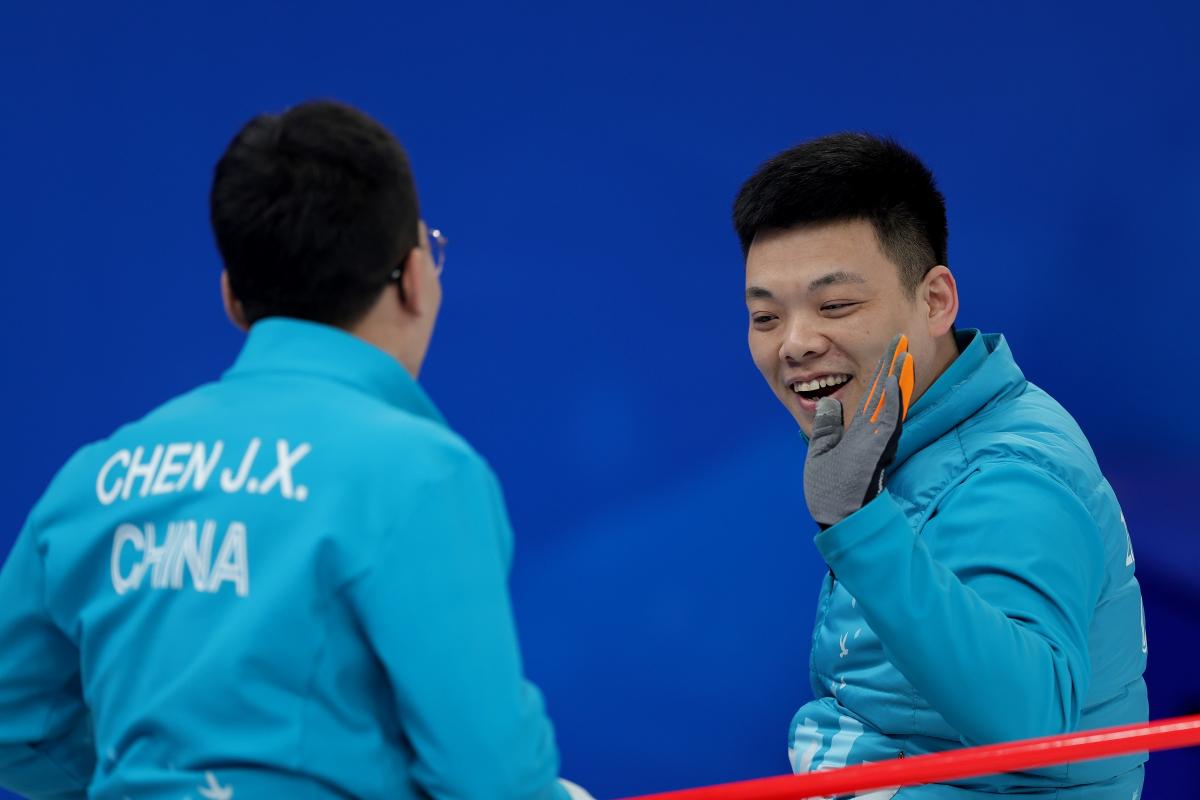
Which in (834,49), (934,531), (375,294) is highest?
Answer: (834,49)

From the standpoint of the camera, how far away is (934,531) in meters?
1.52

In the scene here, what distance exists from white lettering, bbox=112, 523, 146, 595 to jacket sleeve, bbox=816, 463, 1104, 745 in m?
0.67

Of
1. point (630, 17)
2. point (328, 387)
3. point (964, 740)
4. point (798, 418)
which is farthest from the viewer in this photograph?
point (630, 17)

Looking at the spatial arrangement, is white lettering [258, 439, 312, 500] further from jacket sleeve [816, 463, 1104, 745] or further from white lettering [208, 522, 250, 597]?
jacket sleeve [816, 463, 1104, 745]

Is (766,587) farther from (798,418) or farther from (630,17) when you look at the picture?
(630,17)

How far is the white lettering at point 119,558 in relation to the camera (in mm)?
1065

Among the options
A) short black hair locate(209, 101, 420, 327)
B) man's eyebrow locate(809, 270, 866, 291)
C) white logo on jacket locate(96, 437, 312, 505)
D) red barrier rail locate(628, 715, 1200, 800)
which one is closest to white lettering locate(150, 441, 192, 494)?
white logo on jacket locate(96, 437, 312, 505)

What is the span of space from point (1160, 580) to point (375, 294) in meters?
1.76

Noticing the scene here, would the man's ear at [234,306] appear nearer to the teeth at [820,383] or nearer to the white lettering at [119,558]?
the white lettering at [119,558]

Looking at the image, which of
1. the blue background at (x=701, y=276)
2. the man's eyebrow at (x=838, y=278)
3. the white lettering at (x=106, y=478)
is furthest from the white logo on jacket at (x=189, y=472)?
the blue background at (x=701, y=276)

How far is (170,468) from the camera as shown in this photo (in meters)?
1.07

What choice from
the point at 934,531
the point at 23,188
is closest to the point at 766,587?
the point at 934,531

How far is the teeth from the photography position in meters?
1.73

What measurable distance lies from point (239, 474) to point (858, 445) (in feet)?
2.14
